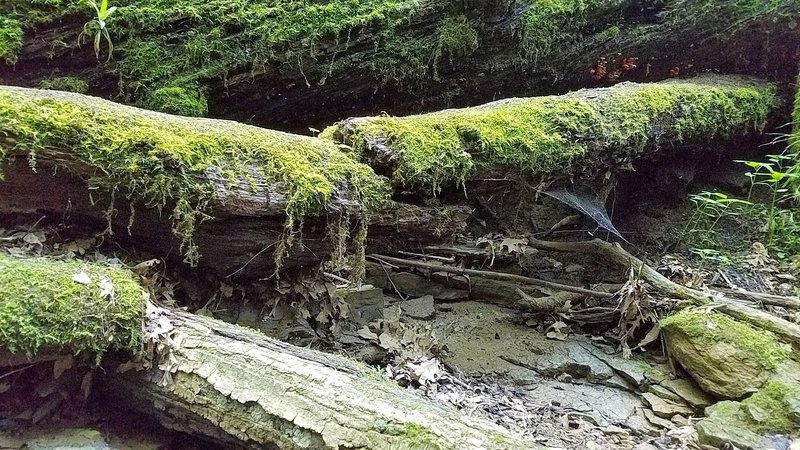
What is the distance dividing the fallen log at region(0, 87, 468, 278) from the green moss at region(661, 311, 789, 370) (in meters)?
2.22

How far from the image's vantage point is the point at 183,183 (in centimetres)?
259

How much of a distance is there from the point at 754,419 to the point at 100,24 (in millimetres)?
4816

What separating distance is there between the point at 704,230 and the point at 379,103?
3499 mm

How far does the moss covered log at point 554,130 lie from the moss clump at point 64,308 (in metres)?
1.63

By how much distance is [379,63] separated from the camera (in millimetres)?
4582

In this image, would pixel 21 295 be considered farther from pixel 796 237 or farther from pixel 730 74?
pixel 730 74

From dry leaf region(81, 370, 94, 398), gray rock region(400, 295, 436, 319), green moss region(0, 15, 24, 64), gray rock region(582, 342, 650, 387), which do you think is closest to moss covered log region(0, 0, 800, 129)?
green moss region(0, 15, 24, 64)

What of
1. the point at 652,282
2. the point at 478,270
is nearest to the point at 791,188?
the point at 652,282

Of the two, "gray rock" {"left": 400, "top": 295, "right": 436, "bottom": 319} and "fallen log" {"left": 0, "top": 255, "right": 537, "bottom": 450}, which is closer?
"fallen log" {"left": 0, "top": 255, "right": 537, "bottom": 450}

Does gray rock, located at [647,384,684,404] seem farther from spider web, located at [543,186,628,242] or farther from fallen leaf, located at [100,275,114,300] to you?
fallen leaf, located at [100,275,114,300]

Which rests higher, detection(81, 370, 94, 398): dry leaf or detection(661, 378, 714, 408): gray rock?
detection(81, 370, 94, 398): dry leaf

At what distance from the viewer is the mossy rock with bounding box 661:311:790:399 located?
345 centimetres

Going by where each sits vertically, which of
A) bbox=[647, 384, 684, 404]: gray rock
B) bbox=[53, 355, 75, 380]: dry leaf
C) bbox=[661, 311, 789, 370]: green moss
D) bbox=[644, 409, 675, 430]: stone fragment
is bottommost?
bbox=[644, 409, 675, 430]: stone fragment

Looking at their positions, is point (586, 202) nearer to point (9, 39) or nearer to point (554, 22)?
point (554, 22)
